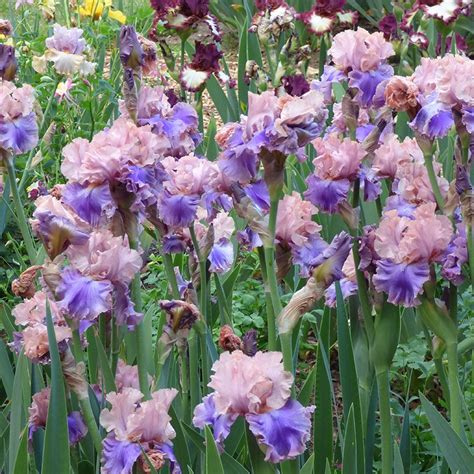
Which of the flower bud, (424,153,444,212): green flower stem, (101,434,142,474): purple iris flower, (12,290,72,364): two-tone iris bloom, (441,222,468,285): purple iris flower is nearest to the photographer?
(101,434,142,474): purple iris flower

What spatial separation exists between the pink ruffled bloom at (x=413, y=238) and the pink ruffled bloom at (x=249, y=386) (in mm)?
295

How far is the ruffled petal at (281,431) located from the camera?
1.08 meters

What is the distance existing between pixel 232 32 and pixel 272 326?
4.96 m

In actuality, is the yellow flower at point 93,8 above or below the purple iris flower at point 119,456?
below

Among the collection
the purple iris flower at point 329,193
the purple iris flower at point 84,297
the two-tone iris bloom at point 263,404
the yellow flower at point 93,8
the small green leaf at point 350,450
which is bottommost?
the yellow flower at point 93,8

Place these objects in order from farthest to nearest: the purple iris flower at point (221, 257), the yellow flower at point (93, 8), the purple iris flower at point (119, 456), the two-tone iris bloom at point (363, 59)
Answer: the yellow flower at point (93, 8)
the two-tone iris bloom at point (363, 59)
the purple iris flower at point (221, 257)
the purple iris flower at point (119, 456)

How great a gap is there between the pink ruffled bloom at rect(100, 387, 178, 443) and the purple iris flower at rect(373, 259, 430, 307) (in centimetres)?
36

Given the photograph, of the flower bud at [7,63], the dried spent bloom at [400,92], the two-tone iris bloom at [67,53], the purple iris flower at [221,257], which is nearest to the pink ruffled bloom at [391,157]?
Answer: the dried spent bloom at [400,92]

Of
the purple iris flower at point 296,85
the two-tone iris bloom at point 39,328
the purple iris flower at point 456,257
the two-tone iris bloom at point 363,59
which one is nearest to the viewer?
the two-tone iris bloom at point 39,328

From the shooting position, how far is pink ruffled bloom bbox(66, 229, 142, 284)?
1246mm

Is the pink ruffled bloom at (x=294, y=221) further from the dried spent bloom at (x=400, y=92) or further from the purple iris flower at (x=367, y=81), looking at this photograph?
the purple iris flower at (x=367, y=81)

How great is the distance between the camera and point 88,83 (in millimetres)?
3605

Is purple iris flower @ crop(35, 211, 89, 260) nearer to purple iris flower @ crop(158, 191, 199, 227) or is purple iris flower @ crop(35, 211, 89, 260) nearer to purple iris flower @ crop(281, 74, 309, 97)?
purple iris flower @ crop(158, 191, 199, 227)

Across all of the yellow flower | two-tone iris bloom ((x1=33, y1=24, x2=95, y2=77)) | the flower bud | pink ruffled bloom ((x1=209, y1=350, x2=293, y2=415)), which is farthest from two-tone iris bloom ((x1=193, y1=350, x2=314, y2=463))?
the yellow flower
